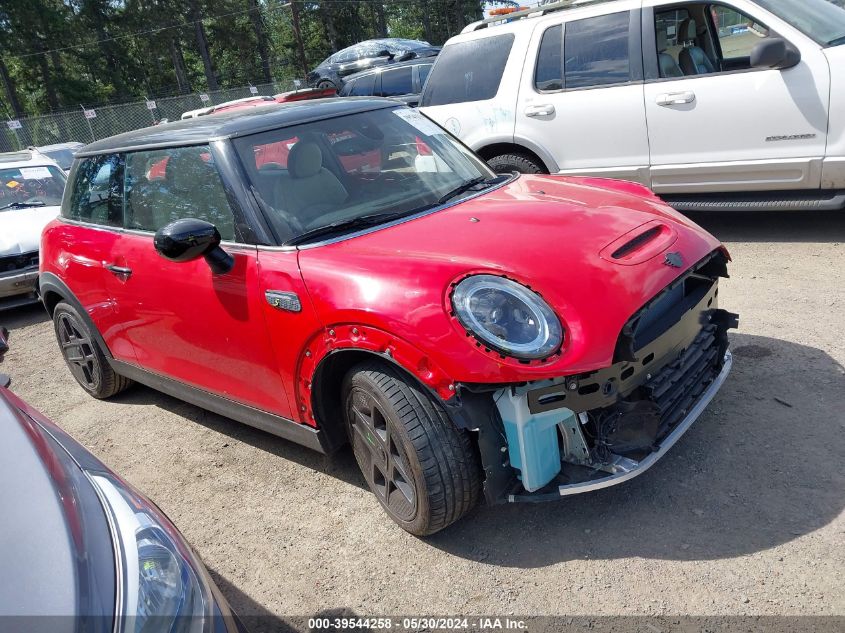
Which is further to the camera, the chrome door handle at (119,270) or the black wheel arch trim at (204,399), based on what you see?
the chrome door handle at (119,270)

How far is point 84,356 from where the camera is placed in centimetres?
475

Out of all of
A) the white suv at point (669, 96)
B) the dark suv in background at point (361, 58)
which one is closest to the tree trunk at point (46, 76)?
the dark suv in background at point (361, 58)

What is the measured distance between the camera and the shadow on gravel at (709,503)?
8.49 ft

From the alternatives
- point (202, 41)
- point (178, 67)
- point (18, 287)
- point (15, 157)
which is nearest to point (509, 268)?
point (18, 287)

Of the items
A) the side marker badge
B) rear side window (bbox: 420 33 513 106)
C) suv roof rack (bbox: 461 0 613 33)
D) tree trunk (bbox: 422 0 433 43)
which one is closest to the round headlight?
the side marker badge

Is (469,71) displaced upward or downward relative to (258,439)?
upward

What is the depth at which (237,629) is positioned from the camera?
1767mm

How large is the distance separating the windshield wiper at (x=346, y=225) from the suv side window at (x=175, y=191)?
367mm

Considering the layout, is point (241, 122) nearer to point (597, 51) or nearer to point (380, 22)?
point (597, 51)

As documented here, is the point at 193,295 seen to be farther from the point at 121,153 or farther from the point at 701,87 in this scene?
the point at 701,87

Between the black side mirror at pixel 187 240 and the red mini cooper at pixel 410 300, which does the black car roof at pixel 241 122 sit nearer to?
the red mini cooper at pixel 410 300

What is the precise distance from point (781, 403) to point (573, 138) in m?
3.41

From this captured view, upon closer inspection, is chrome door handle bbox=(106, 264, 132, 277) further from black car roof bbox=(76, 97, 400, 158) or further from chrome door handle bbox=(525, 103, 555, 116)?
chrome door handle bbox=(525, 103, 555, 116)

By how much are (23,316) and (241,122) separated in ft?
18.9
